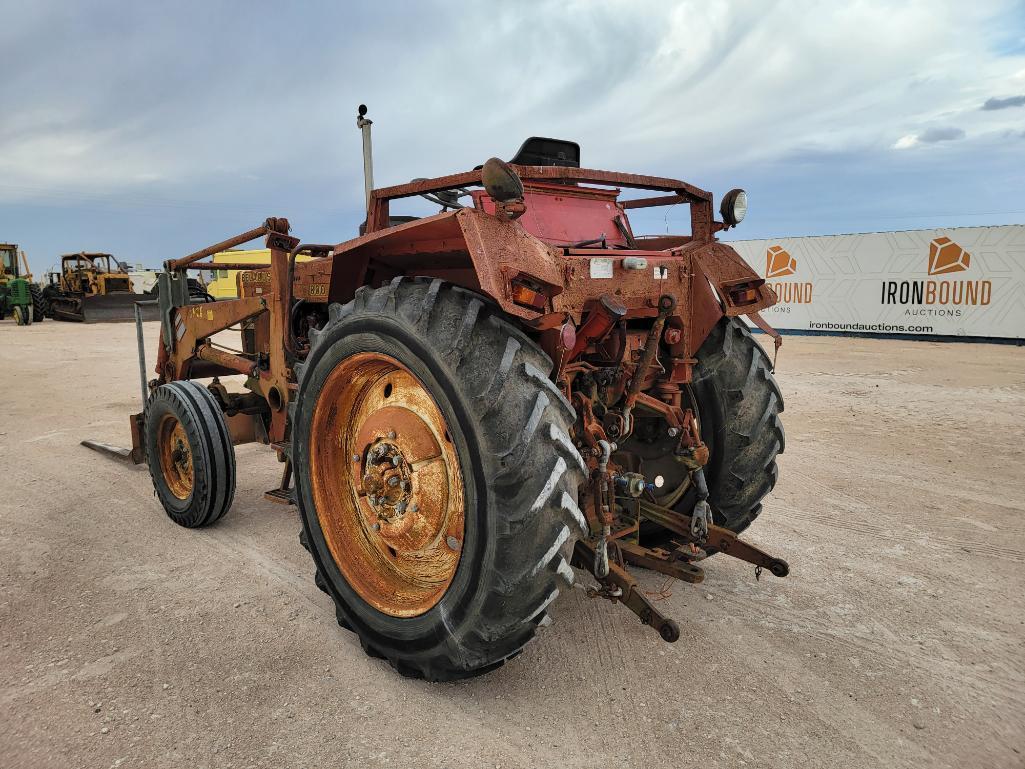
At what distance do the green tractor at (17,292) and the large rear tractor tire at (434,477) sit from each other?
25.0 metres

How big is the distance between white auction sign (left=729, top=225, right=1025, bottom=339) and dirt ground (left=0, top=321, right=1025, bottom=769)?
1216cm

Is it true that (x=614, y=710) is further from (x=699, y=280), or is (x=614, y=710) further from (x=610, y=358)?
(x=699, y=280)

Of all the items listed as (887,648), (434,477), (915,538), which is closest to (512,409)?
(434,477)

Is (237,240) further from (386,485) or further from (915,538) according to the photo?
(915,538)

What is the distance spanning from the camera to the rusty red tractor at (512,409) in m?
2.24

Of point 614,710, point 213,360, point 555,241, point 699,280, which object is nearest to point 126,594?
point 213,360

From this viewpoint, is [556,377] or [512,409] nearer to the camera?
[512,409]

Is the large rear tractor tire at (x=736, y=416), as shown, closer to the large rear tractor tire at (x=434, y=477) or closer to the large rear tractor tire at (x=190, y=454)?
the large rear tractor tire at (x=434, y=477)

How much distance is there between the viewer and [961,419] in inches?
297

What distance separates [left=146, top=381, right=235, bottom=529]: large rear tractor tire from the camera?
13.7 feet

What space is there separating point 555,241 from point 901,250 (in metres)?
15.8

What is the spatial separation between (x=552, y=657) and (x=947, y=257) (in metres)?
16.3

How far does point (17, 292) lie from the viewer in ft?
74.2

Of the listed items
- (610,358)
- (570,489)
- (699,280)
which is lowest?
(570,489)
